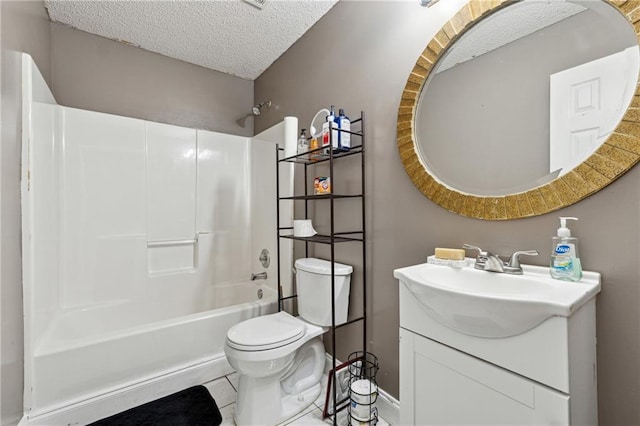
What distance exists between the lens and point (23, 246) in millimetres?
1378

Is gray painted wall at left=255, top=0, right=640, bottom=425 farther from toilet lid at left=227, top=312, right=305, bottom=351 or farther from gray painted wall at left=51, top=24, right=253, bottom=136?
gray painted wall at left=51, top=24, right=253, bottom=136

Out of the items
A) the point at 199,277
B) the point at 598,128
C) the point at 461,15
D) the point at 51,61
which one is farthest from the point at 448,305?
the point at 51,61

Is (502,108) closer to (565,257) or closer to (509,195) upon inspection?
(509,195)

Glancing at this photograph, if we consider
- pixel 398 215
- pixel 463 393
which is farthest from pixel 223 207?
pixel 463 393

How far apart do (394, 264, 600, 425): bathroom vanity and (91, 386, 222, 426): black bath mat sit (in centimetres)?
109

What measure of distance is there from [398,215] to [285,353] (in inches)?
35.6

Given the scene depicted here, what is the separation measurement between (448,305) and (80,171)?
2474 millimetres

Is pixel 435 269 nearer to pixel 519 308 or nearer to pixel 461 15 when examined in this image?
pixel 519 308

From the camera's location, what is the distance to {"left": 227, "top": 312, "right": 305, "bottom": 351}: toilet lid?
4.57 feet

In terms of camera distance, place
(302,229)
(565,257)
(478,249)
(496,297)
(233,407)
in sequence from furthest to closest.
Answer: (302,229) < (233,407) < (478,249) < (565,257) < (496,297)

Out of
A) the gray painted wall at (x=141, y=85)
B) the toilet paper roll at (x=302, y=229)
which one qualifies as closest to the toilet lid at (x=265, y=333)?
the toilet paper roll at (x=302, y=229)

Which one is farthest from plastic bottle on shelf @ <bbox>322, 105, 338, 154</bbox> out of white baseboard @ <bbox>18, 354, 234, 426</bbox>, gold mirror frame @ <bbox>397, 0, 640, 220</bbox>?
white baseboard @ <bbox>18, 354, 234, 426</bbox>

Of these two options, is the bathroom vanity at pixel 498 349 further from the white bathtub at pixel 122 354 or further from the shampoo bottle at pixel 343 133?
the white bathtub at pixel 122 354

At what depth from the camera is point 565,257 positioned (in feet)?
2.90
